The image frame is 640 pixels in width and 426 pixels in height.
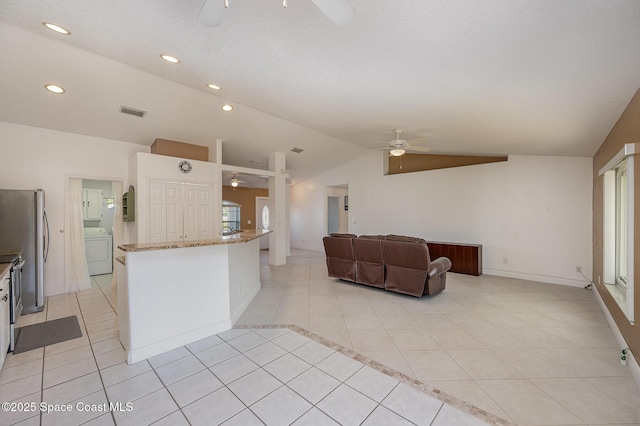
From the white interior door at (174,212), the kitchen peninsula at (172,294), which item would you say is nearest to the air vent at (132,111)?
the white interior door at (174,212)

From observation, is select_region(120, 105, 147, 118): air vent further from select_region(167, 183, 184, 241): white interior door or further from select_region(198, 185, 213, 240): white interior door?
select_region(198, 185, 213, 240): white interior door

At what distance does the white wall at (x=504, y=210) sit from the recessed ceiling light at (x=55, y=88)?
640 cm

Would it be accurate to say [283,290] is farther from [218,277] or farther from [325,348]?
[325,348]

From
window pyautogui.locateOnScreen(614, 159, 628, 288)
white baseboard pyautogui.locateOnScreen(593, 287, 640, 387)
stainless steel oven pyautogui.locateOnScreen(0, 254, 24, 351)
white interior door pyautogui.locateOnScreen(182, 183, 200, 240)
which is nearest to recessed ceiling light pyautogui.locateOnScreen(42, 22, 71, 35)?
stainless steel oven pyautogui.locateOnScreen(0, 254, 24, 351)

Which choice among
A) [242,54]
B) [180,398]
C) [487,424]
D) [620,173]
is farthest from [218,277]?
[620,173]

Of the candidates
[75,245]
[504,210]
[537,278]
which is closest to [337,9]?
[75,245]

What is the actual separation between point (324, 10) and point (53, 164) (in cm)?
528

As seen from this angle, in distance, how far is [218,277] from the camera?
2.82 metres

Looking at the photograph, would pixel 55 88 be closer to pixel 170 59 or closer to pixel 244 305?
pixel 170 59

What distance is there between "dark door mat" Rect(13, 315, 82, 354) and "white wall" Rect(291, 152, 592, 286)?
646 cm

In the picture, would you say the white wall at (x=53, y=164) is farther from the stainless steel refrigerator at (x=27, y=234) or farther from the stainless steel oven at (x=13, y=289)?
the stainless steel oven at (x=13, y=289)

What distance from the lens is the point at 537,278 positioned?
4.95 metres

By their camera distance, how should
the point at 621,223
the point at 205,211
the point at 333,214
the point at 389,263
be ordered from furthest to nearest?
the point at 333,214
the point at 205,211
the point at 389,263
the point at 621,223

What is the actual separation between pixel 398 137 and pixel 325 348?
3737 mm
